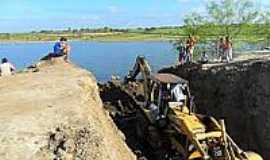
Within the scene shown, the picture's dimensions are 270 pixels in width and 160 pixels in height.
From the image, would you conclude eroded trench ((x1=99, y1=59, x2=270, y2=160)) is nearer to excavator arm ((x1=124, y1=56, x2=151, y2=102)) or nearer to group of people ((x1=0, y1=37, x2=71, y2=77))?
excavator arm ((x1=124, y1=56, x2=151, y2=102))

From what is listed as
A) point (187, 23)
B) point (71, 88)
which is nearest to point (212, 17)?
point (187, 23)

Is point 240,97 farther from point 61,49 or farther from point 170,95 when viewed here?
point 61,49

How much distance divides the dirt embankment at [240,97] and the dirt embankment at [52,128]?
9818mm

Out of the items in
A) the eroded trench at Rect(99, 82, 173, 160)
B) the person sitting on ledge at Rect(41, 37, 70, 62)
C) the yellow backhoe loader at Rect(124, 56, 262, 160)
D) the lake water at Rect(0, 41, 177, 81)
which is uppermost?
the person sitting on ledge at Rect(41, 37, 70, 62)

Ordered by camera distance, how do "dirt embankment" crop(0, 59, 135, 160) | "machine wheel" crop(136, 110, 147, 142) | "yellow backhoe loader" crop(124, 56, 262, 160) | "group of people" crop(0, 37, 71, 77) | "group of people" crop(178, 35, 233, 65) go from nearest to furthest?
"dirt embankment" crop(0, 59, 135, 160), "yellow backhoe loader" crop(124, 56, 262, 160), "machine wheel" crop(136, 110, 147, 142), "group of people" crop(0, 37, 71, 77), "group of people" crop(178, 35, 233, 65)

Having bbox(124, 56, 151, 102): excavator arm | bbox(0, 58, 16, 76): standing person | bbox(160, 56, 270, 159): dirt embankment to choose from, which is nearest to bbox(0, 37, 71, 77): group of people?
bbox(0, 58, 16, 76): standing person

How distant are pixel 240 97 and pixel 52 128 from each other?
649 inches

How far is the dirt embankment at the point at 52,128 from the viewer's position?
41.0 ft

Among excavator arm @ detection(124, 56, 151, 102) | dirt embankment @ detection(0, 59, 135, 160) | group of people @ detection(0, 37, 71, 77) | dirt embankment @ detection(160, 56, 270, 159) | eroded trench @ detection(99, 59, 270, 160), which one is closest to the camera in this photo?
dirt embankment @ detection(0, 59, 135, 160)

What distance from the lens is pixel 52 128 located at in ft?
44.5

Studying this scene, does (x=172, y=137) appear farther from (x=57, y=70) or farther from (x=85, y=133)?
(x=85, y=133)

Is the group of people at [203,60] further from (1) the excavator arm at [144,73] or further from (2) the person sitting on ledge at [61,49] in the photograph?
(2) the person sitting on ledge at [61,49]

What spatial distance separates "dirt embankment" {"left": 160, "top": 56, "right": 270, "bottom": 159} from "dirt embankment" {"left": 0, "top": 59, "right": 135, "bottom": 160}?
32.2 feet

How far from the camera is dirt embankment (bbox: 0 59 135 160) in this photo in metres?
12.5
